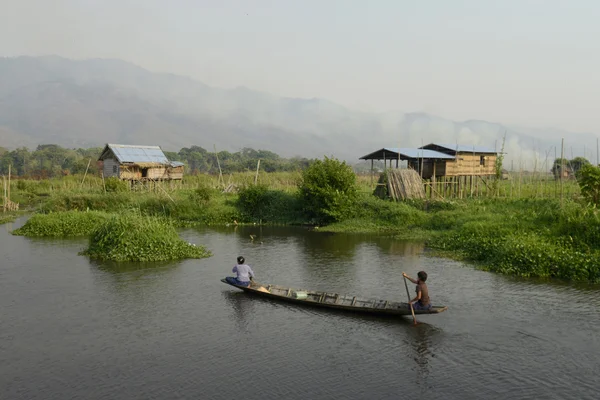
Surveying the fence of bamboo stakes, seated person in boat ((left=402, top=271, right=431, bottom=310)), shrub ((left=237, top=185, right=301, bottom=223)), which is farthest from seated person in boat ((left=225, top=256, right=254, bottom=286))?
the fence of bamboo stakes

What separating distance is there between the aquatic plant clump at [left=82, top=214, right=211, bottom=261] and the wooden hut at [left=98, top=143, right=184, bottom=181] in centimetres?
2417

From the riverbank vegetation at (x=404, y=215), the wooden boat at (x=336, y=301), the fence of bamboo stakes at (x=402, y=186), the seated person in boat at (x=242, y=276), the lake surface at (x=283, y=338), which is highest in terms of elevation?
the fence of bamboo stakes at (x=402, y=186)

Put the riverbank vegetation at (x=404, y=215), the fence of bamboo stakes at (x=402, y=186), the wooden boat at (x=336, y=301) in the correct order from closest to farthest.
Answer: the wooden boat at (x=336, y=301), the riverbank vegetation at (x=404, y=215), the fence of bamboo stakes at (x=402, y=186)

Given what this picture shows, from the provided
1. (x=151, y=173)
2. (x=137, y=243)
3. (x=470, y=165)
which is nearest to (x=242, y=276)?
(x=137, y=243)

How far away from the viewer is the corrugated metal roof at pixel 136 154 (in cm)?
4644

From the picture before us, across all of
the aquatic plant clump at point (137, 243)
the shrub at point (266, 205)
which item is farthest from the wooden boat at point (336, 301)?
the shrub at point (266, 205)

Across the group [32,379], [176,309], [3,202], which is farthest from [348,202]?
[3,202]

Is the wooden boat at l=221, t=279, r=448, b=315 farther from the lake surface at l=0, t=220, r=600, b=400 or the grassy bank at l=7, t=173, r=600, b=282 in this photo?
the grassy bank at l=7, t=173, r=600, b=282

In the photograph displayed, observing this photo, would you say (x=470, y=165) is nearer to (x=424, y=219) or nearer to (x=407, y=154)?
(x=407, y=154)

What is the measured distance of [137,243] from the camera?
2205 cm

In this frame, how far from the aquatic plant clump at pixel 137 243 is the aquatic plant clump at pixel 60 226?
5896 millimetres

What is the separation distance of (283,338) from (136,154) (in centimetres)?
3843

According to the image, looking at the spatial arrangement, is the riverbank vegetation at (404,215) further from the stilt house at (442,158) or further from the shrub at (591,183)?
the stilt house at (442,158)

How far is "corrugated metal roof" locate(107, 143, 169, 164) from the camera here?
4644 centimetres
